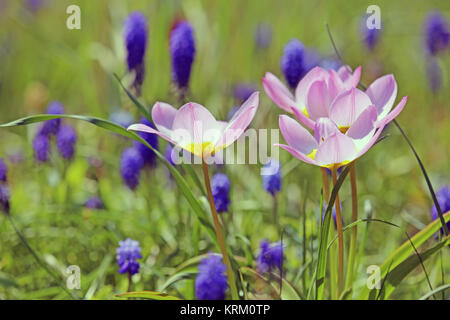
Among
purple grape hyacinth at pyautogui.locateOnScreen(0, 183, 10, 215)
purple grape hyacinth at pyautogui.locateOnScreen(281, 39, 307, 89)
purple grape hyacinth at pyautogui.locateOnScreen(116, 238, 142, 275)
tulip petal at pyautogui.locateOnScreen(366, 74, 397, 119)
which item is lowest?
purple grape hyacinth at pyautogui.locateOnScreen(116, 238, 142, 275)

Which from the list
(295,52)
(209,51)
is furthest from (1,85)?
(295,52)

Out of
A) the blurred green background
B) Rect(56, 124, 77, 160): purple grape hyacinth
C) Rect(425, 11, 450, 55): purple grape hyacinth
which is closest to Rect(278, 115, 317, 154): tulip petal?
the blurred green background

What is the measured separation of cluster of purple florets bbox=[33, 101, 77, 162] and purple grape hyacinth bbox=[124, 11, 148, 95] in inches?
9.7

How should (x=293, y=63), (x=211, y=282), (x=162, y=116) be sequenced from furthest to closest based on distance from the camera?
(x=293, y=63) < (x=211, y=282) < (x=162, y=116)

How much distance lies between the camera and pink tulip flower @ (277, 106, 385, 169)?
30.9 inches

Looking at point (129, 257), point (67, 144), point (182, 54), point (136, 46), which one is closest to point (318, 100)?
point (129, 257)

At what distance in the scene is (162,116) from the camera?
0.88 metres

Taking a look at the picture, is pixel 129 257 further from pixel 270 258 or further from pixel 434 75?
pixel 434 75

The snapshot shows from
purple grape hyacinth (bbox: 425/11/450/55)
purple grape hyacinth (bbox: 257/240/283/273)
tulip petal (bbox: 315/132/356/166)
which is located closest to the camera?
tulip petal (bbox: 315/132/356/166)

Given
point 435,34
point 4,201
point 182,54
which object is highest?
point 435,34

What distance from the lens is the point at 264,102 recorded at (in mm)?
2174

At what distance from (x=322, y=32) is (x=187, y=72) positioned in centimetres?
153

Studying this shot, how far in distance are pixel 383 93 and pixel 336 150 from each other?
0.60 feet

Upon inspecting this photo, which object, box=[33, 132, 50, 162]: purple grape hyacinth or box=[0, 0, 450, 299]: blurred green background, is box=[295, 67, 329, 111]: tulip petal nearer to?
box=[0, 0, 450, 299]: blurred green background
